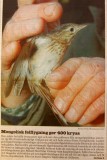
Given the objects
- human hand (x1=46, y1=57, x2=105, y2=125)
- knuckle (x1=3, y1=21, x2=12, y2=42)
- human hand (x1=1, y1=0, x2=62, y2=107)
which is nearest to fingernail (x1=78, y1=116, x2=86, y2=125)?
human hand (x1=46, y1=57, x2=105, y2=125)

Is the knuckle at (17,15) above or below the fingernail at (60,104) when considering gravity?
above

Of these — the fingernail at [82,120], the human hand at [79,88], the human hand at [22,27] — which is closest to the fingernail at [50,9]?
the human hand at [22,27]

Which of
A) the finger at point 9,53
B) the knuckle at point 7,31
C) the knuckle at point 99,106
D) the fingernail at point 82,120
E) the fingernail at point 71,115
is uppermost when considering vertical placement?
the knuckle at point 7,31

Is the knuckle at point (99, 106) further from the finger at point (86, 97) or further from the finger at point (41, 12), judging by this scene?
the finger at point (41, 12)

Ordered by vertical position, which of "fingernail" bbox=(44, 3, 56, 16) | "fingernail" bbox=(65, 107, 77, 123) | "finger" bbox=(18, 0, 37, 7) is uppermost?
"finger" bbox=(18, 0, 37, 7)

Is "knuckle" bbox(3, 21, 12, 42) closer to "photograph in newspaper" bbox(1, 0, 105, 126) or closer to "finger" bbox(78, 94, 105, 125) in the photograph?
"photograph in newspaper" bbox(1, 0, 105, 126)

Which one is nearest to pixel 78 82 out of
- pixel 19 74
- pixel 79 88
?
pixel 79 88
